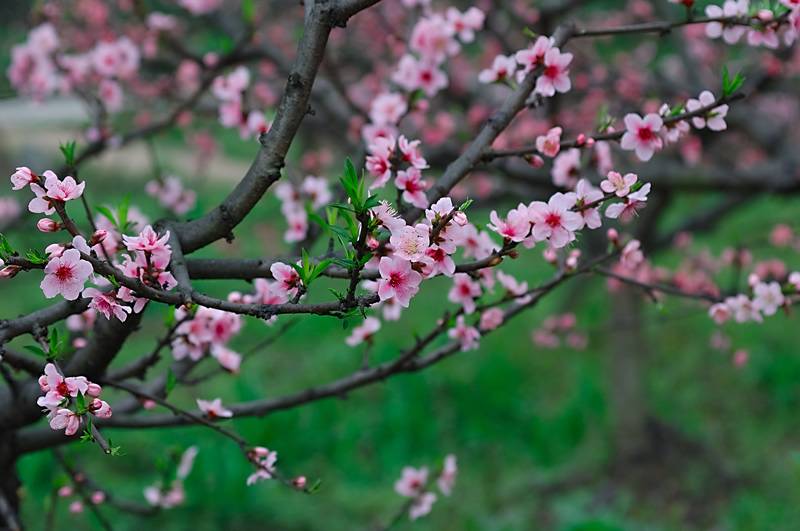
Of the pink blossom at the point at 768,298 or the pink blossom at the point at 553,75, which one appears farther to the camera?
the pink blossom at the point at 768,298

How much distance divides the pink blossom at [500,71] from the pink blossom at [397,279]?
85 cm

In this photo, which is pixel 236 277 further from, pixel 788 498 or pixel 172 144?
pixel 172 144

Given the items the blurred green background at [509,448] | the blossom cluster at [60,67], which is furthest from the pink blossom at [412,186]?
the blossom cluster at [60,67]

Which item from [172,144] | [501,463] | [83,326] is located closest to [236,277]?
[83,326]

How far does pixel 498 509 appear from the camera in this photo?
464 centimetres

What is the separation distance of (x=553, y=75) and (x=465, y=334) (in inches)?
24.7

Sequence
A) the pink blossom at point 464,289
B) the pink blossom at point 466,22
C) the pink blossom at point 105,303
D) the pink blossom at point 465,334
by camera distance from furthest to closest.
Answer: the pink blossom at point 466,22
the pink blossom at point 465,334
the pink blossom at point 464,289
the pink blossom at point 105,303

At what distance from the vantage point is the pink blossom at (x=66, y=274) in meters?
1.22

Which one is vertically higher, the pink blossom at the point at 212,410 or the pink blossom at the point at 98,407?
the pink blossom at the point at 98,407

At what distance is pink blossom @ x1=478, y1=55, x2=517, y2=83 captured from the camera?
6.29 feet

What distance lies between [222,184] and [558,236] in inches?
554

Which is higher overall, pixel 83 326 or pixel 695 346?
pixel 83 326

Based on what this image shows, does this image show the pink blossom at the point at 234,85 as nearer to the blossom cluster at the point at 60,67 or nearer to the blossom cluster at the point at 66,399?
the blossom cluster at the point at 60,67

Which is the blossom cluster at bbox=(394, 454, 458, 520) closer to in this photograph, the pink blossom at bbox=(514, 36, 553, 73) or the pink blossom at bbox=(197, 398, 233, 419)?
the pink blossom at bbox=(197, 398, 233, 419)
